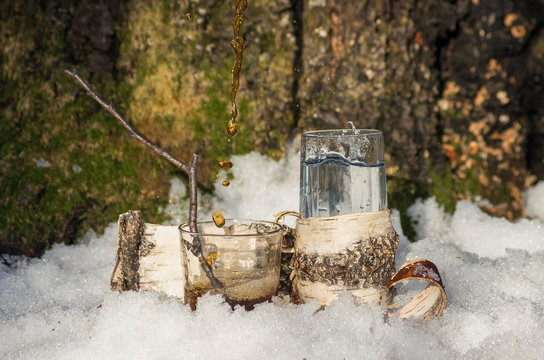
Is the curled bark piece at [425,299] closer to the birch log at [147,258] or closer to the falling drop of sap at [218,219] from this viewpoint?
the falling drop of sap at [218,219]

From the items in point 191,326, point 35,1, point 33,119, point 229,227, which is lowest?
point 191,326

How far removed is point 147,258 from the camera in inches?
67.2

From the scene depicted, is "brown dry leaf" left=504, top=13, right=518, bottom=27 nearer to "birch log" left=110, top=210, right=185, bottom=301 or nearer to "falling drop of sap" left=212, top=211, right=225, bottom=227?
"falling drop of sap" left=212, top=211, right=225, bottom=227

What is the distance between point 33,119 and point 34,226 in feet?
1.44

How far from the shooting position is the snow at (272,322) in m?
1.37

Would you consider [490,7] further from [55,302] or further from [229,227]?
[55,302]

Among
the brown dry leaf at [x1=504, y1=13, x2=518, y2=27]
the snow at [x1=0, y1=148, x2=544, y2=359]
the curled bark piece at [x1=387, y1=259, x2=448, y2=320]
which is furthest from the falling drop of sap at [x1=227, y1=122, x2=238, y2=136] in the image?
the brown dry leaf at [x1=504, y1=13, x2=518, y2=27]

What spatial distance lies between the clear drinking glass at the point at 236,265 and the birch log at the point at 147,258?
108 millimetres

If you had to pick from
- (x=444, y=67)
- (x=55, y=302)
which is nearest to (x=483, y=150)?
(x=444, y=67)

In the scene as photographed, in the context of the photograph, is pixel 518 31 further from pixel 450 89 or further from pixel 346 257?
pixel 346 257

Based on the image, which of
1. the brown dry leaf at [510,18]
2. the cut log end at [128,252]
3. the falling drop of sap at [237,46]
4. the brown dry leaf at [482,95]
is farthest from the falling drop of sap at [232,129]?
the brown dry leaf at [510,18]

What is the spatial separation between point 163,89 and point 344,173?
99cm

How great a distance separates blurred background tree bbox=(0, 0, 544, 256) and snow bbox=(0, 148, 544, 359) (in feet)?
1.15

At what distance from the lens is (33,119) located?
228 cm
